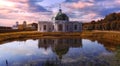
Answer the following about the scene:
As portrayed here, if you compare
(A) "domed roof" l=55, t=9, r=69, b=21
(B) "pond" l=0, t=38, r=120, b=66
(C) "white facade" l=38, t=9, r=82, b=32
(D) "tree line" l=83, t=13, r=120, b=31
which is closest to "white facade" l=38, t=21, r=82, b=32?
(C) "white facade" l=38, t=9, r=82, b=32

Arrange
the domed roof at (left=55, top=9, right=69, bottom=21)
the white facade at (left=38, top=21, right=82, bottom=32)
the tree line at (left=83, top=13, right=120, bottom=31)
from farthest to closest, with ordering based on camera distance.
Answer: the domed roof at (left=55, top=9, right=69, bottom=21)
the tree line at (left=83, top=13, right=120, bottom=31)
the white facade at (left=38, top=21, right=82, bottom=32)

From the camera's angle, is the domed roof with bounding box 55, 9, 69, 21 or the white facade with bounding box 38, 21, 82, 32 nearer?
the white facade with bounding box 38, 21, 82, 32

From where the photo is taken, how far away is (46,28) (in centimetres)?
10625

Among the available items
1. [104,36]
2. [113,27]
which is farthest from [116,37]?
[113,27]

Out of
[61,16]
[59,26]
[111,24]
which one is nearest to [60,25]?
[59,26]

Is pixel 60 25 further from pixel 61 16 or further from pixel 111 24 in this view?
pixel 111 24

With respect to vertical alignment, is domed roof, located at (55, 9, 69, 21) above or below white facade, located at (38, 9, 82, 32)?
above

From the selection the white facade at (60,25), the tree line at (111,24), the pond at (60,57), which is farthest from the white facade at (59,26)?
the pond at (60,57)

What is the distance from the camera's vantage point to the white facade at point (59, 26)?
10519 cm

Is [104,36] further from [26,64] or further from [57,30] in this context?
[26,64]

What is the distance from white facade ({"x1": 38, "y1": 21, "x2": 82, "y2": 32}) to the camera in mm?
105188

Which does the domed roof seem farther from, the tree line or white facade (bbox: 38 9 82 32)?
the tree line

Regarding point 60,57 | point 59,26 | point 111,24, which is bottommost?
point 60,57

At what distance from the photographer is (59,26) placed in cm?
10538
